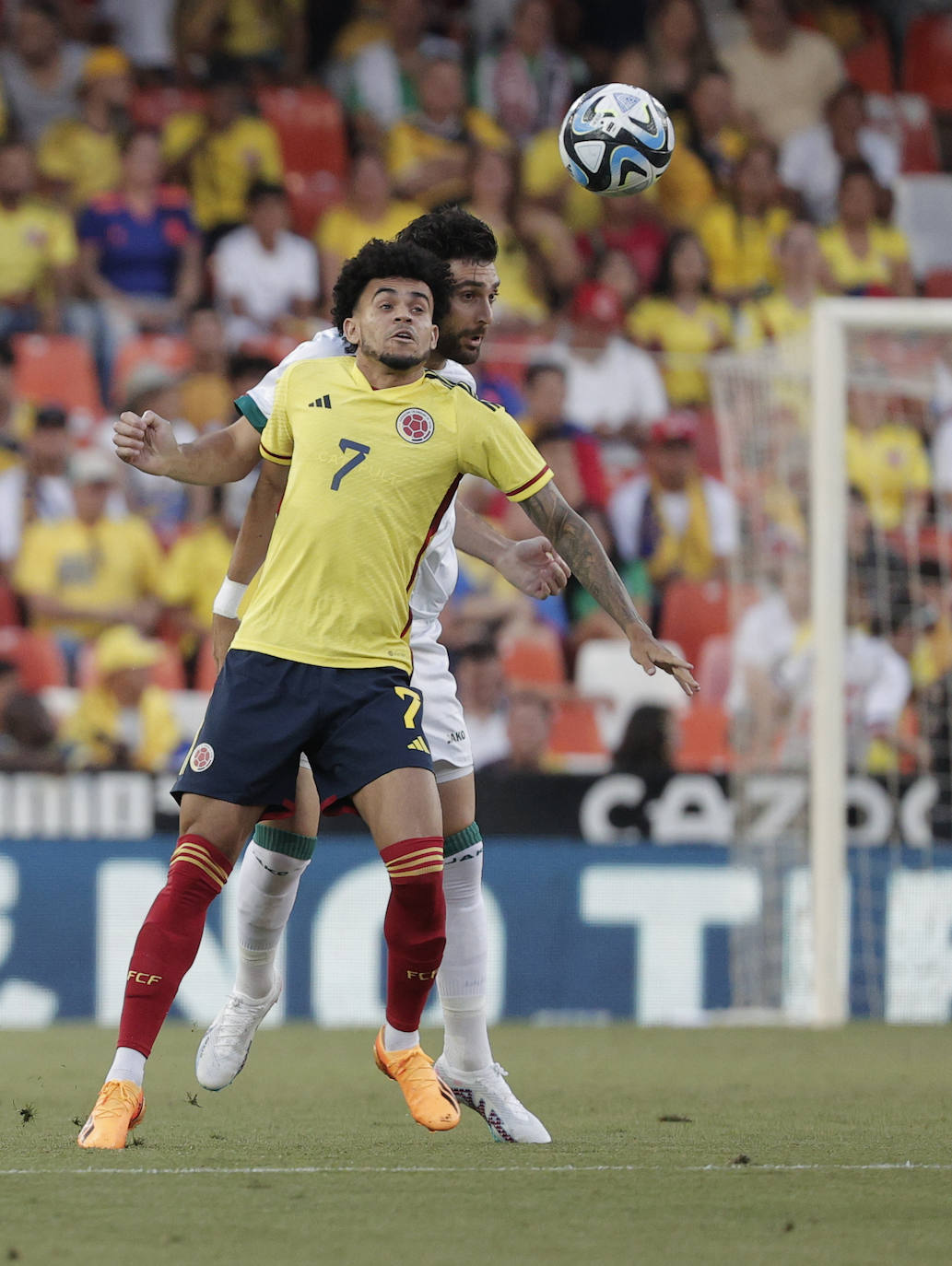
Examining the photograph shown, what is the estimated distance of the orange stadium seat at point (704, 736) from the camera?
12.1m

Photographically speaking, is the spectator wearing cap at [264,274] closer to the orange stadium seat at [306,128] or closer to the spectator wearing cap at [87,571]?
the orange stadium seat at [306,128]

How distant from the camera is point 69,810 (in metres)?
10.1

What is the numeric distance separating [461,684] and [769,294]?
4.90m

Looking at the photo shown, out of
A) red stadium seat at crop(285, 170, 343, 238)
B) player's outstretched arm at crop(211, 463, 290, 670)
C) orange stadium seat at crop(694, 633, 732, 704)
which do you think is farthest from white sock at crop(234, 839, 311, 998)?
red stadium seat at crop(285, 170, 343, 238)

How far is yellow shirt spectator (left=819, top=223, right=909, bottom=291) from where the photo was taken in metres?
15.0

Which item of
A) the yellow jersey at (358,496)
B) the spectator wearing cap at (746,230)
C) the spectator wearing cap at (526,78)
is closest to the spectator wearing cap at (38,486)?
the spectator wearing cap at (526,78)

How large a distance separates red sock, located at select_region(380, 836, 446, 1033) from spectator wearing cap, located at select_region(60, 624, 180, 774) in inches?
209

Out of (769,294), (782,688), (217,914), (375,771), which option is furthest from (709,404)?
(375,771)

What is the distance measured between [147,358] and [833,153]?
6.01 meters

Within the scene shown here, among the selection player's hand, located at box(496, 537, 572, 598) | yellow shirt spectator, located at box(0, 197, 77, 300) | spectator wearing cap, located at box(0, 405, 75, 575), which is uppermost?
yellow shirt spectator, located at box(0, 197, 77, 300)

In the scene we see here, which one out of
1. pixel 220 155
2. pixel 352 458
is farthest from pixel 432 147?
pixel 352 458

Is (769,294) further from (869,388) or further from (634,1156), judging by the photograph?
(634,1156)

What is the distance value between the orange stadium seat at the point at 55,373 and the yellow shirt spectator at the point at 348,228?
200 cm

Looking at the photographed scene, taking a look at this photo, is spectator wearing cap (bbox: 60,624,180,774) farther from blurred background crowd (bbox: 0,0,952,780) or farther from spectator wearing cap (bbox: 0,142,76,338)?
Result: spectator wearing cap (bbox: 0,142,76,338)
